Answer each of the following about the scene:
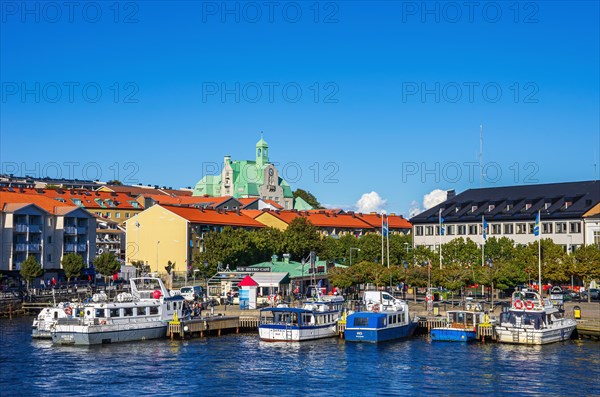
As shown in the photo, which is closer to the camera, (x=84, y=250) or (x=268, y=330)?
(x=268, y=330)

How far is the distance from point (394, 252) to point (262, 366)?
80222mm

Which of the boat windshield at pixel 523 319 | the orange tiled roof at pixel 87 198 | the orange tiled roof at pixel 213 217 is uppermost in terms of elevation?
the orange tiled roof at pixel 87 198

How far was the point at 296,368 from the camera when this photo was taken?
64.9m

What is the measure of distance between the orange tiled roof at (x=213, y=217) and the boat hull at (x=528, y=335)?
84.2 metres

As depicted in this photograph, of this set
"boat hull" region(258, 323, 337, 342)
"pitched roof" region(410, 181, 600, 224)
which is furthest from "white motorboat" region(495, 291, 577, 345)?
"pitched roof" region(410, 181, 600, 224)

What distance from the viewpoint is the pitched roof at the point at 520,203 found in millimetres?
130125

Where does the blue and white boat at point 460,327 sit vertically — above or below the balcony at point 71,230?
below

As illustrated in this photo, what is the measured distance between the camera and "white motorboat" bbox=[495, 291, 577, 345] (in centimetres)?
Answer: 7581

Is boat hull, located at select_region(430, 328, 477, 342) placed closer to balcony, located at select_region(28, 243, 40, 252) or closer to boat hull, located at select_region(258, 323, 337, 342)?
boat hull, located at select_region(258, 323, 337, 342)

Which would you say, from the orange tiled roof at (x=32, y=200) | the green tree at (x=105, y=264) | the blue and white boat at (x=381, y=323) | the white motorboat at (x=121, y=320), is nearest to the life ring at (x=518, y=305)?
the blue and white boat at (x=381, y=323)

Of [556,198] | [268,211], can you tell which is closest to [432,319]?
[556,198]

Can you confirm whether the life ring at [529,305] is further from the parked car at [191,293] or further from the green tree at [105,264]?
the green tree at [105,264]

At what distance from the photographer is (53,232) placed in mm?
140625

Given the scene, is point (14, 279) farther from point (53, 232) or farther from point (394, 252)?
point (394, 252)
